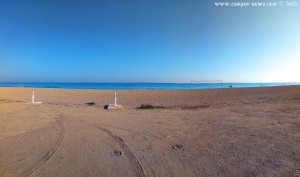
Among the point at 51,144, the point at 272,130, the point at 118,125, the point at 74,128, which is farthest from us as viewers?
the point at 118,125

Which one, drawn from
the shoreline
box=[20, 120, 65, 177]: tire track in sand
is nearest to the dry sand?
box=[20, 120, 65, 177]: tire track in sand

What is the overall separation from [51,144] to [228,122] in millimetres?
6401

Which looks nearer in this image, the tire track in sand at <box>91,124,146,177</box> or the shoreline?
the tire track in sand at <box>91,124,146,177</box>

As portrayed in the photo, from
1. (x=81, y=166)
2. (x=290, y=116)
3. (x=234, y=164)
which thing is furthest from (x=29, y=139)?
(x=290, y=116)

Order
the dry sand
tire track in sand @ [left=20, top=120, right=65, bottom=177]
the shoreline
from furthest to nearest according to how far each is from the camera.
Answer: the shoreline, the dry sand, tire track in sand @ [left=20, top=120, right=65, bottom=177]

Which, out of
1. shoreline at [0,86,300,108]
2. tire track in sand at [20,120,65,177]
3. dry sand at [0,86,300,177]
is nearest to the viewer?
tire track in sand at [20,120,65,177]

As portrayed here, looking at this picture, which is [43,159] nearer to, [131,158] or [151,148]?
[131,158]

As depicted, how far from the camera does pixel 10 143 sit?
22.3 feet

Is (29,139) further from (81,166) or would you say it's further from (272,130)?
(272,130)

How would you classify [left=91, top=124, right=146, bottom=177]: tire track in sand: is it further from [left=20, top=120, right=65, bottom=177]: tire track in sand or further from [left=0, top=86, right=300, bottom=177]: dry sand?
[left=20, top=120, right=65, bottom=177]: tire track in sand

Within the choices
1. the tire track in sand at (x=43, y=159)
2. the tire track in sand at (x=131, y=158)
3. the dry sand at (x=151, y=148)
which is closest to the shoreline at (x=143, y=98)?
the dry sand at (x=151, y=148)

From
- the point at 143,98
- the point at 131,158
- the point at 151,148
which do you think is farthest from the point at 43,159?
the point at 143,98

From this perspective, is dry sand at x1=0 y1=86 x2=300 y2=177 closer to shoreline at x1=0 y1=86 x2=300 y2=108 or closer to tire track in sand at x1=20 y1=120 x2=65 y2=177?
tire track in sand at x1=20 y1=120 x2=65 y2=177

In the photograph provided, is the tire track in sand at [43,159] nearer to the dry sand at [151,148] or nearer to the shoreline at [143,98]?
the dry sand at [151,148]
